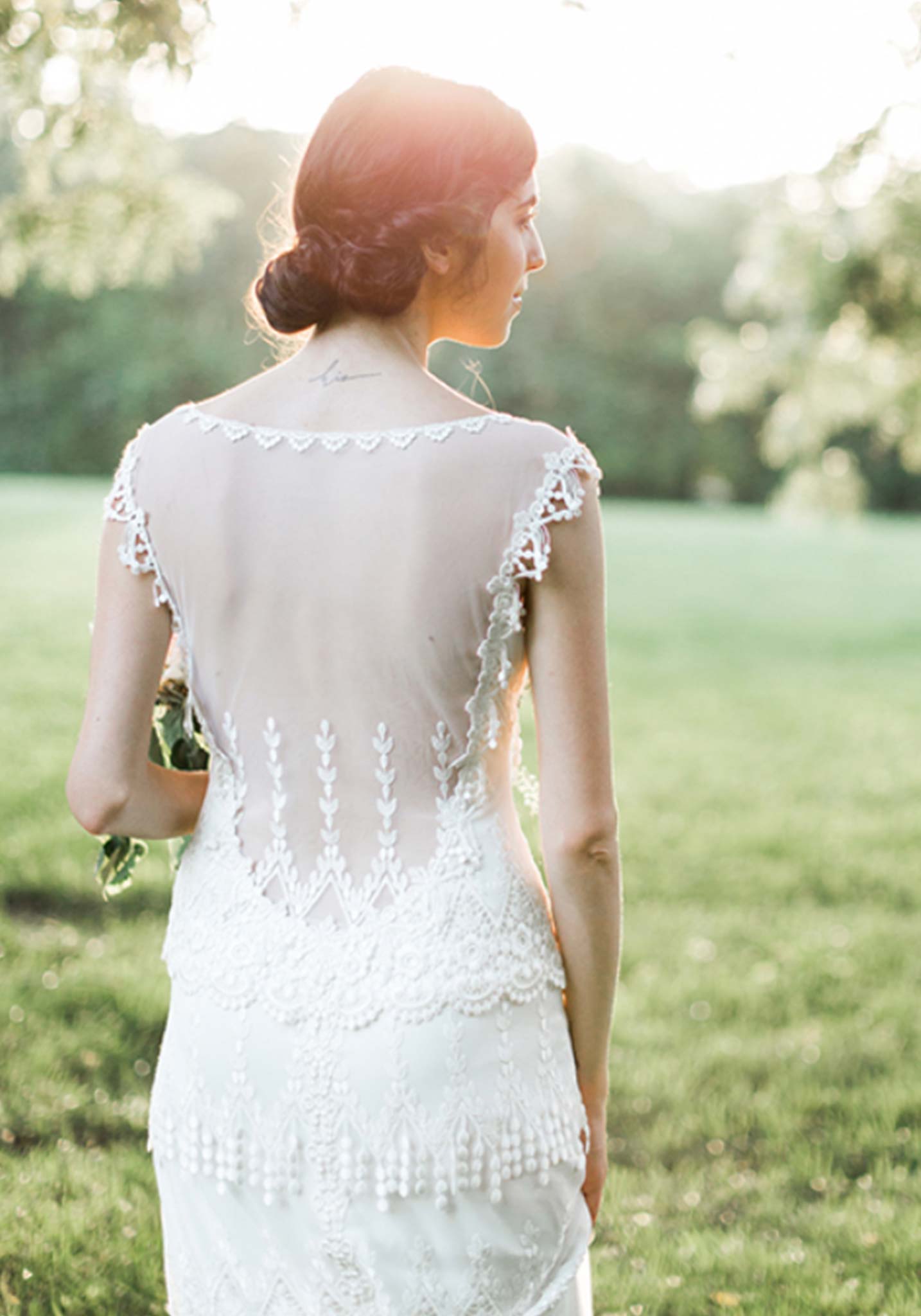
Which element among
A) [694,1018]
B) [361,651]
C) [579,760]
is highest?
[361,651]

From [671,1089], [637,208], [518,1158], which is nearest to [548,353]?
[637,208]

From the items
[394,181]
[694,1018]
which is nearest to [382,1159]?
[394,181]

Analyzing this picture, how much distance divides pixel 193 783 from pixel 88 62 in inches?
143

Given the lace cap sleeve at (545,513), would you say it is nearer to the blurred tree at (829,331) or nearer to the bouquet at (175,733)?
the bouquet at (175,733)

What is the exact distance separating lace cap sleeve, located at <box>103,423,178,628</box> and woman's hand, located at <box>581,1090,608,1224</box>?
3.26 feet

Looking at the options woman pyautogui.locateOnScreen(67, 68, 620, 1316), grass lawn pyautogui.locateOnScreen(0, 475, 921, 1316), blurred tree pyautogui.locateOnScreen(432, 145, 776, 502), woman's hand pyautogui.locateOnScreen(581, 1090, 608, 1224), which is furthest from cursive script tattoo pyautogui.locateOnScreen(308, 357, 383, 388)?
blurred tree pyautogui.locateOnScreen(432, 145, 776, 502)

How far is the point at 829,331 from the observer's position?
38.9 ft

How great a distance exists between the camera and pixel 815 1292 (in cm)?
359

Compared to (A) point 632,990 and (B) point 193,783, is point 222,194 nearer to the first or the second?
(A) point 632,990

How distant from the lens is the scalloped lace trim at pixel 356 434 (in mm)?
1773

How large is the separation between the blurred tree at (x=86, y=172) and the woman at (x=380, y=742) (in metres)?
2.95

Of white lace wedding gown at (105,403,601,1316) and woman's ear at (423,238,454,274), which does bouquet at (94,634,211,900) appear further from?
woman's ear at (423,238,454,274)

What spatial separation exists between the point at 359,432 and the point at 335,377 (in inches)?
4.1

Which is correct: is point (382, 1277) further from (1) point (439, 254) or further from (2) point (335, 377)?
(1) point (439, 254)
